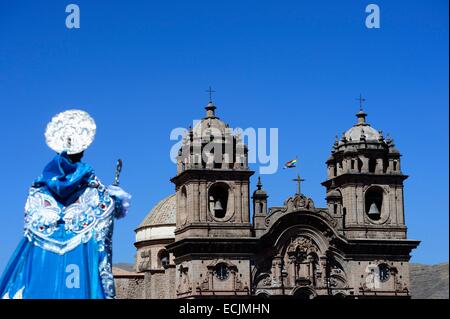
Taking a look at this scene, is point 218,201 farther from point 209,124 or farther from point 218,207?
point 209,124

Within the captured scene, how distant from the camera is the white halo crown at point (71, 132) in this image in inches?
1132

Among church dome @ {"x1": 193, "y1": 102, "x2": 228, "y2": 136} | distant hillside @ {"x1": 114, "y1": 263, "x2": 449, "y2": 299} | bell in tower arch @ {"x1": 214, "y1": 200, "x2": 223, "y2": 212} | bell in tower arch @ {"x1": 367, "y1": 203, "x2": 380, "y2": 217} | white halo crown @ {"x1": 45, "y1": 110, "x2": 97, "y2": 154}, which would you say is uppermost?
church dome @ {"x1": 193, "y1": 102, "x2": 228, "y2": 136}

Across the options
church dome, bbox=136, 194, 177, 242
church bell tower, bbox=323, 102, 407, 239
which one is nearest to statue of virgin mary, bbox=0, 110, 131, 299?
church bell tower, bbox=323, 102, 407, 239

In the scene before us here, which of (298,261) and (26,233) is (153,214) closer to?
(298,261)

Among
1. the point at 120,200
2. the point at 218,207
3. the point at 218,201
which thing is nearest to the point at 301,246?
the point at 218,207

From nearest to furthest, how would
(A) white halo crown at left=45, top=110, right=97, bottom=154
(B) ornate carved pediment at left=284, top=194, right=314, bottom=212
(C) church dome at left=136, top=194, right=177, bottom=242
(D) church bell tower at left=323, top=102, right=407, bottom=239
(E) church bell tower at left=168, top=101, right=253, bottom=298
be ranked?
(A) white halo crown at left=45, top=110, right=97, bottom=154, (E) church bell tower at left=168, top=101, right=253, bottom=298, (B) ornate carved pediment at left=284, top=194, right=314, bottom=212, (D) church bell tower at left=323, top=102, right=407, bottom=239, (C) church dome at left=136, top=194, right=177, bottom=242

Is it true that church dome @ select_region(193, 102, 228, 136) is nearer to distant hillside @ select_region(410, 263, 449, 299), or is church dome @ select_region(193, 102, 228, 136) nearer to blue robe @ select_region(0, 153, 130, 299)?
distant hillside @ select_region(410, 263, 449, 299)

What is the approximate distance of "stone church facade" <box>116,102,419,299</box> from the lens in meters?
55.6

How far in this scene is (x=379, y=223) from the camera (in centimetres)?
5891

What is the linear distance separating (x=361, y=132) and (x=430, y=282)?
10.2 m

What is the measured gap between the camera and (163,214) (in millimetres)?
66500

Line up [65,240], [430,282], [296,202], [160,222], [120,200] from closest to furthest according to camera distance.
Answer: [65,240] < [120,200] < [296,202] < [430,282] < [160,222]

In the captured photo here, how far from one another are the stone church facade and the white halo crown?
1034 inches
